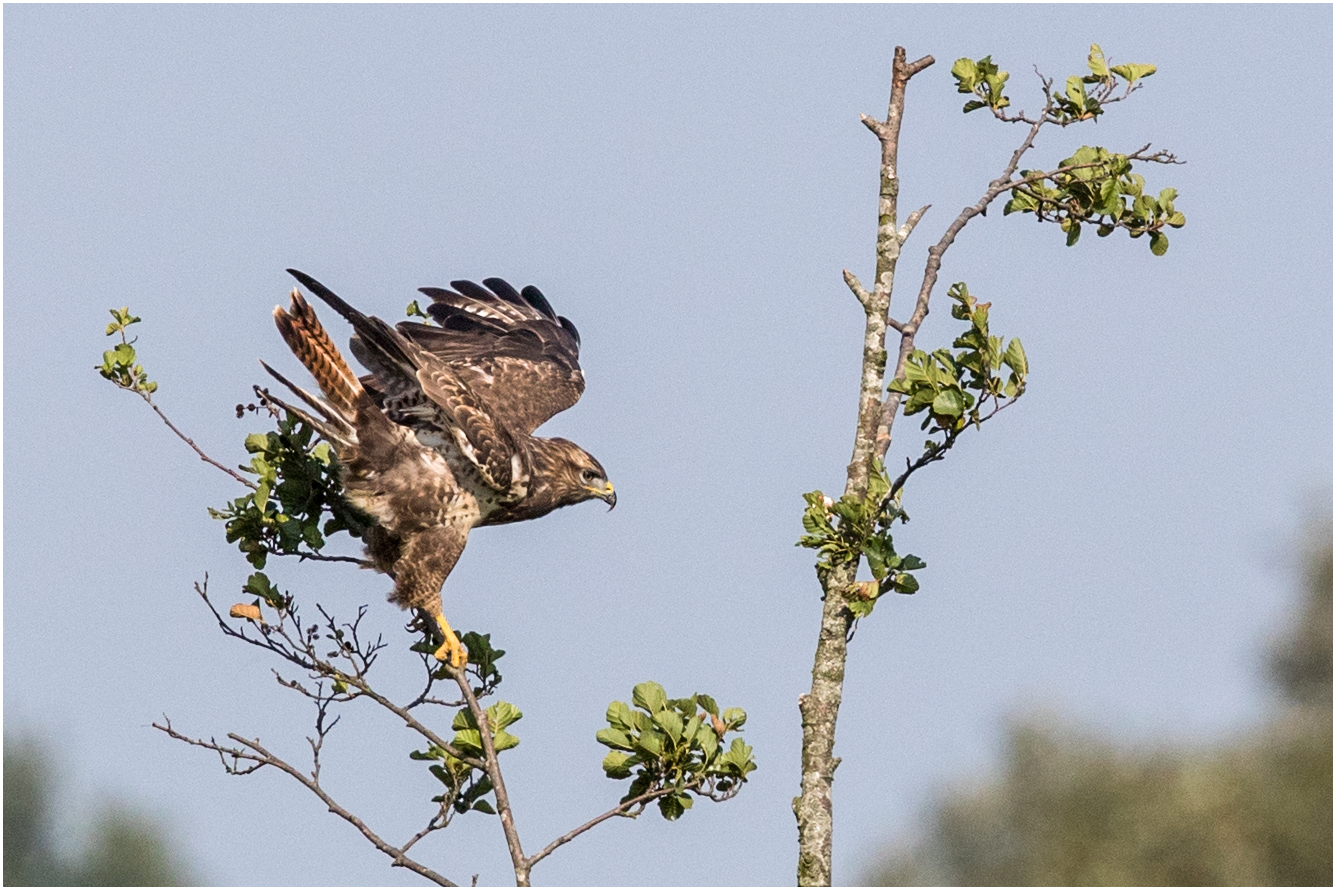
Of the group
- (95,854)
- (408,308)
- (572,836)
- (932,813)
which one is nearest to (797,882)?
(572,836)

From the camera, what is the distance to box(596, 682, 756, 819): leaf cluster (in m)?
6.88

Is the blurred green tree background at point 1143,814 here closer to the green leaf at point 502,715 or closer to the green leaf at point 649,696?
the green leaf at point 502,715

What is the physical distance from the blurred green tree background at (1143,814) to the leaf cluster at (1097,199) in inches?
1001

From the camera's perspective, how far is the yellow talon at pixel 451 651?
8.12m

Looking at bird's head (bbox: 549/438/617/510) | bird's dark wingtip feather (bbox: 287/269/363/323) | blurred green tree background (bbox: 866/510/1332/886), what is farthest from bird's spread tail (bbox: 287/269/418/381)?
blurred green tree background (bbox: 866/510/1332/886)

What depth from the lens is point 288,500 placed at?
8.34 metres

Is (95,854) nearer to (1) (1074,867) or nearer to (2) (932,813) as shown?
(2) (932,813)

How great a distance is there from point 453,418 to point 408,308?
0.67 m

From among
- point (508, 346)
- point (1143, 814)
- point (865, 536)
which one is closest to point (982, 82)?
point (865, 536)

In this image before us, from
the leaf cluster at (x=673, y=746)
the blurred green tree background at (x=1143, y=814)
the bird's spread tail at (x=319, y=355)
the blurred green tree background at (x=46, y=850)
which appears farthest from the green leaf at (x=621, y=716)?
the blurred green tree background at (x=46, y=850)

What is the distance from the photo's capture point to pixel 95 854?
147 feet

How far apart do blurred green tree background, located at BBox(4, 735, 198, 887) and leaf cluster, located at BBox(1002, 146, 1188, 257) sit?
125 ft

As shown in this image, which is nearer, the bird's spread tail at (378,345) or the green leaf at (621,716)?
the green leaf at (621,716)

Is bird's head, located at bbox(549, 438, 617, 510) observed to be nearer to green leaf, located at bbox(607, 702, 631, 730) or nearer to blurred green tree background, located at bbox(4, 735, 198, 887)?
green leaf, located at bbox(607, 702, 631, 730)
